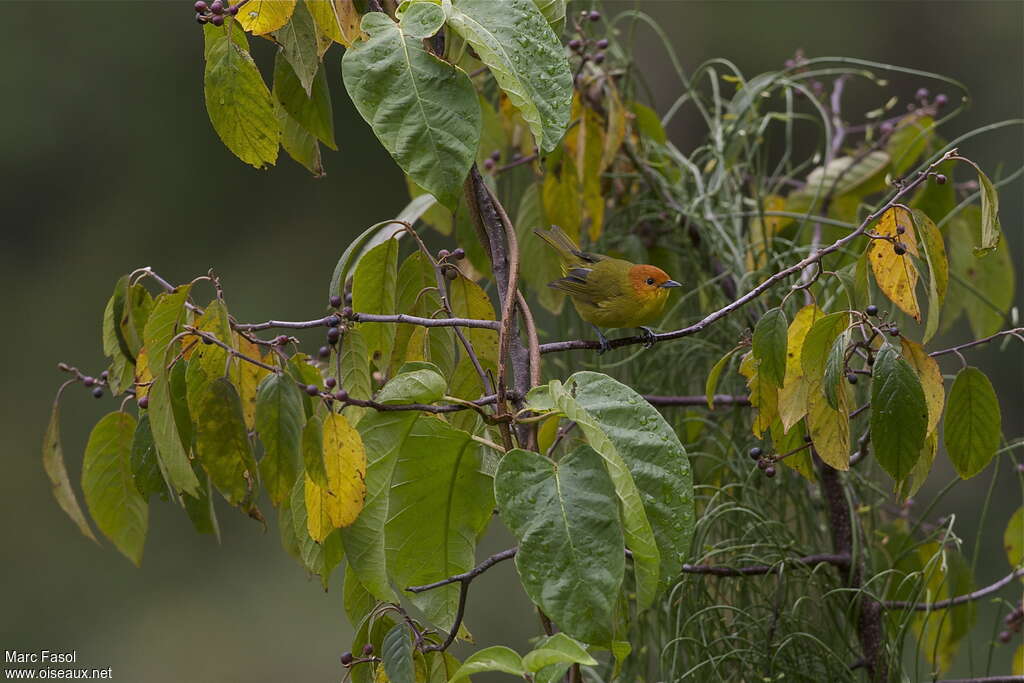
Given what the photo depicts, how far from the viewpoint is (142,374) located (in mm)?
815

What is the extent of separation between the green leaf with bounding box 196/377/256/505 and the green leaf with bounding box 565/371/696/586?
Answer: 0.23 m

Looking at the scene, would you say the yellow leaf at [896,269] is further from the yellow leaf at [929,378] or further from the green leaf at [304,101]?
the green leaf at [304,101]

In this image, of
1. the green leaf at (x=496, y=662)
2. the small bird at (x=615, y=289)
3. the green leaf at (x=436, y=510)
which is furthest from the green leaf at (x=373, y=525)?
the small bird at (x=615, y=289)

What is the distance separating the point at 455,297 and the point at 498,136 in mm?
341

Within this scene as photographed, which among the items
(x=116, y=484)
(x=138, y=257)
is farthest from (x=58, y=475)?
(x=138, y=257)

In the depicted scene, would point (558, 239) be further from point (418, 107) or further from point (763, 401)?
point (418, 107)

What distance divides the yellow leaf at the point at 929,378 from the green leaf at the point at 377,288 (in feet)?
1.31

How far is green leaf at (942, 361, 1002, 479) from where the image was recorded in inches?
29.5

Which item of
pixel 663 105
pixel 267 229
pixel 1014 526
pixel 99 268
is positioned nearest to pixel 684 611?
pixel 1014 526

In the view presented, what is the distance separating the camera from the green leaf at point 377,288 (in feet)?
2.72

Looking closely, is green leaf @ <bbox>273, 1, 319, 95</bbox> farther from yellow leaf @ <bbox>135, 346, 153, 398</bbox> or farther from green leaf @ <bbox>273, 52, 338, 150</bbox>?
yellow leaf @ <bbox>135, 346, 153, 398</bbox>

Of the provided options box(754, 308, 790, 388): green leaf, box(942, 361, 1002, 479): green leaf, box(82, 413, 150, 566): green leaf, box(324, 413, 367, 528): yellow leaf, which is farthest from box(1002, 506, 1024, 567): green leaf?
box(82, 413, 150, 566): green leaf

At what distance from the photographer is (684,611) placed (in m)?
1.02

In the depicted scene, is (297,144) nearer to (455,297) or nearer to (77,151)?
(455,297)
